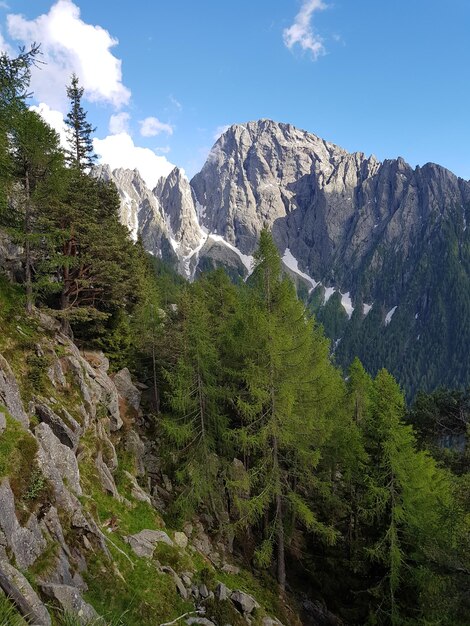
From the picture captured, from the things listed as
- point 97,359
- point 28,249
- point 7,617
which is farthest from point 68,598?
point 97,359

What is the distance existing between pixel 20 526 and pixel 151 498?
11497 millimetres

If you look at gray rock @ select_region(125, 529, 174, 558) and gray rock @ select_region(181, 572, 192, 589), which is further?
gray rock @ select_region(181, 572, 192, 589)

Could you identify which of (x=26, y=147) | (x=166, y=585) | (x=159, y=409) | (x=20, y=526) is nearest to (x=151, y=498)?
(x=166, y=585)

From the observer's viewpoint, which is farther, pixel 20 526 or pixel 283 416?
pixel 283 416

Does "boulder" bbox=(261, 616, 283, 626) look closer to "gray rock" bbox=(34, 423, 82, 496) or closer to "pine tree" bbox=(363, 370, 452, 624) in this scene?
"pine tree" bbox=(363, 370, 452, 624)

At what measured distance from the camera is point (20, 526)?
Answer: 30.1 ft

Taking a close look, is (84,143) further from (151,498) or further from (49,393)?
(151,498)

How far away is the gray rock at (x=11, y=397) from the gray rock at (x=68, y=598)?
5318mm

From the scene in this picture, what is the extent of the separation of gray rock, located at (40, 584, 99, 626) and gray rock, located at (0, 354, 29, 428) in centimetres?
532

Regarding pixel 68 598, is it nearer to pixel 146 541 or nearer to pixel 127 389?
pixel 146 541

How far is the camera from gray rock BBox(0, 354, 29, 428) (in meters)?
11.9

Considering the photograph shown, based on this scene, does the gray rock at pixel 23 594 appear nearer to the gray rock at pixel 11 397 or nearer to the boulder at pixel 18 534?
the boulder at pixel 18 534

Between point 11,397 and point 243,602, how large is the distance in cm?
1104

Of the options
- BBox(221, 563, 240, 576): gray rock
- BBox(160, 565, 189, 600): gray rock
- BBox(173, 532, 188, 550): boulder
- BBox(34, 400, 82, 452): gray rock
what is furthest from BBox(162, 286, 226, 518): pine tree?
BBox(34, 400, 82, 452): gray rock
